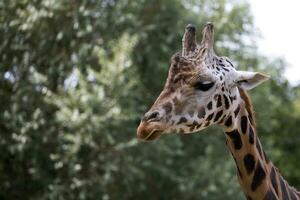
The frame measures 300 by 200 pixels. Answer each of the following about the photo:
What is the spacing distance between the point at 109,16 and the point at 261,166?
1131cm

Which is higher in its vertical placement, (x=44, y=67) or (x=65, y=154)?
(x=44, y=67)

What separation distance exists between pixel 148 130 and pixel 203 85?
0.61 m

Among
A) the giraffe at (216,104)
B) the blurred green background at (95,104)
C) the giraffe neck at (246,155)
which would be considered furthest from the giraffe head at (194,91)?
the blurred green background at (95,104)

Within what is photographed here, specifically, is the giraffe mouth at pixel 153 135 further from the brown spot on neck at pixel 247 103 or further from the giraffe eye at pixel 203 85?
the brown spot on neck at pixel 247 103

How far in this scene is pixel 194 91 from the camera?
4809mm

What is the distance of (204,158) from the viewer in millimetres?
16766

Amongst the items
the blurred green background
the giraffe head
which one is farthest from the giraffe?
the blurred green background

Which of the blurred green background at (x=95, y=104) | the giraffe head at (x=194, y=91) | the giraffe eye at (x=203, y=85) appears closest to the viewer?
the giraffe head at (x=194, y=91)

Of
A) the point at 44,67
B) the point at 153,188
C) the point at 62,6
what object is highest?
the point at 62,6

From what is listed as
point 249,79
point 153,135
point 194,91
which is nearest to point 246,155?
point 249,79

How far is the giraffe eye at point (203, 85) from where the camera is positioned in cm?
482

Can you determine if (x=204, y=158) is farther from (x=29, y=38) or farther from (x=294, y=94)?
(x=294, y=94)

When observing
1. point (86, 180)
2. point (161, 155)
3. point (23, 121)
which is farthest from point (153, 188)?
point (23, 121)

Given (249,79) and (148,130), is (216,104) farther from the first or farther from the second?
(148,130)
